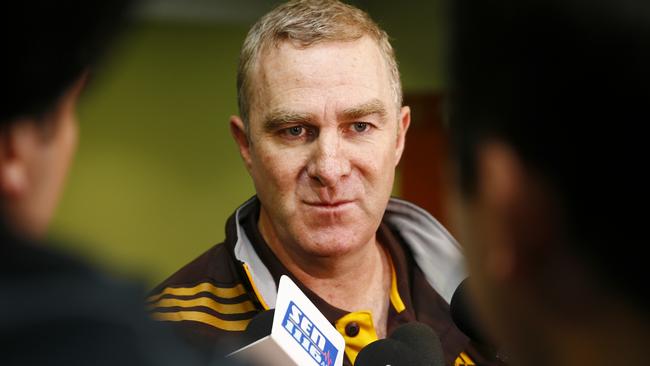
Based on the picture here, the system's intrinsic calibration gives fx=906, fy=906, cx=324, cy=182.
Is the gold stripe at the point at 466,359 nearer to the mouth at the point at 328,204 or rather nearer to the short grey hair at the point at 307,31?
the mouth at the point at 328,204

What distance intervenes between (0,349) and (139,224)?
525 cm

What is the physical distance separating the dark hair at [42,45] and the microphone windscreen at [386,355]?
2.70ft

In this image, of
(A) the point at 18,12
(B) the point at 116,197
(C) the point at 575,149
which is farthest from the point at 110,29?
(B) the point at 116,197

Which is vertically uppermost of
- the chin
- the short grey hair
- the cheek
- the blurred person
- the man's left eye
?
the blurred person

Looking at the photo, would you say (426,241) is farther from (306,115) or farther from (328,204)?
(306,115)

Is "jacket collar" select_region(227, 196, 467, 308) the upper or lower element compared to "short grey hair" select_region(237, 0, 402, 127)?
lower

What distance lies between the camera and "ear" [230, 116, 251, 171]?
2074 mm

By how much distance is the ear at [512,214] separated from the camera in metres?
0.68

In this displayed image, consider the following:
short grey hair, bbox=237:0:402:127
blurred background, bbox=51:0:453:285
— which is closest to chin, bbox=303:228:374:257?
short grey hair, bbox=237:0:402:127

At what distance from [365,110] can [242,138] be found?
320 millimetres

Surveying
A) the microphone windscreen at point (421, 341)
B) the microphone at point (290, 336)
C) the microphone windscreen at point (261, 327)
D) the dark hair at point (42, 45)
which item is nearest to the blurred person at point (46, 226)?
the dark hair at point (42, 45)

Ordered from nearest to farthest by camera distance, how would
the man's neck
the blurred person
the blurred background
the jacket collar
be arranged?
the blurred person < the man's neck < the jacket collar < the blurred background

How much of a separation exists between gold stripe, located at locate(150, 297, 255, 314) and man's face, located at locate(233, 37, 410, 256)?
18 centimetres

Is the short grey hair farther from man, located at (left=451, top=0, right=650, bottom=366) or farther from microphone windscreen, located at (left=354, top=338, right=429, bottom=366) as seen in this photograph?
man, located at (left=451, top=0, right=650, bottom=366)
